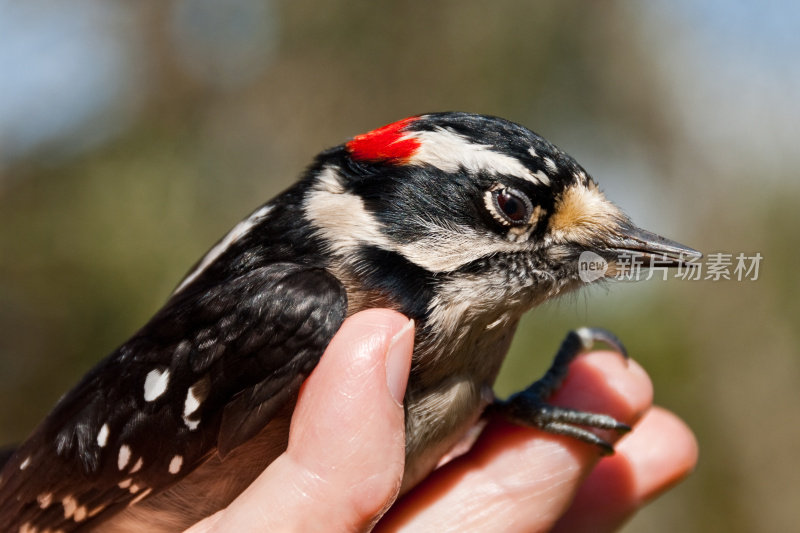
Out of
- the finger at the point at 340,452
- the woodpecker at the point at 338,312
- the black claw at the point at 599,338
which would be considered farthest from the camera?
the black claw at the point at 599,338

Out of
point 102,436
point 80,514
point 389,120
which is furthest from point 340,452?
point 389,120

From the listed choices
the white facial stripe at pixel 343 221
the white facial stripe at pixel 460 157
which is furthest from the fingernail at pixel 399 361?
the white facial stripe at pixel 460 157

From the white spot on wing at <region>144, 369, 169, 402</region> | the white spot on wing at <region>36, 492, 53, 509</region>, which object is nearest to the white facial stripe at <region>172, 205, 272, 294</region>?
the white spot on wing at <region>144, 369, 169, 402</region>

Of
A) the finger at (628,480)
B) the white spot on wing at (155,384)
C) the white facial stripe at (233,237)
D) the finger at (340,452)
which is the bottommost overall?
the finger at (628,480)

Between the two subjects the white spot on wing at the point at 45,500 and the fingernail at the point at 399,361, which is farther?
the white spot on wing at the point at 45,500

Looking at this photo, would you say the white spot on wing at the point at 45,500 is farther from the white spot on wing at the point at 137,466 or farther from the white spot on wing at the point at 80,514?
the white spot on wing at the point at 137,466

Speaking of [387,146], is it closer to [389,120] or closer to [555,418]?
[555,418]
